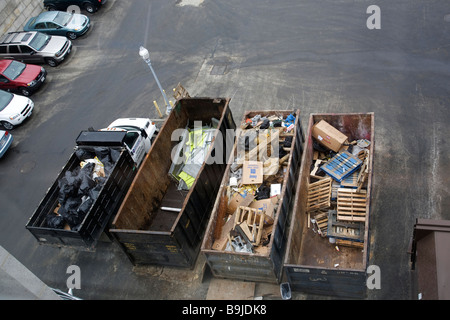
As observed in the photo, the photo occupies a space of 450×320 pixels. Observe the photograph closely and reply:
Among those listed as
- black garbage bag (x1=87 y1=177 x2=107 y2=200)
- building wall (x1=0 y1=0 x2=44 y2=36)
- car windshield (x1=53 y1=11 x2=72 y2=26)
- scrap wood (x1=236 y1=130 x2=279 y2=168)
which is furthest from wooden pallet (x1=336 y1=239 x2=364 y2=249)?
building wall (x1=0 y1=0 x2=44 y2=36)

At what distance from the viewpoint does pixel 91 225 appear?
1155cm

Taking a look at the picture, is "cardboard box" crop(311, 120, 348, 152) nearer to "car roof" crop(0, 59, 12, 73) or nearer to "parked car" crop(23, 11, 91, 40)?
"car roof" crop(0, 59, 12, 73)

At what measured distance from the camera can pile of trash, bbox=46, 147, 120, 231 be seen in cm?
1188

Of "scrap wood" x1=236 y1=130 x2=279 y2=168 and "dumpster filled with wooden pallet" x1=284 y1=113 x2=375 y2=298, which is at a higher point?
"scrap wood" x1=236 y1=130 x2=279 y2=168

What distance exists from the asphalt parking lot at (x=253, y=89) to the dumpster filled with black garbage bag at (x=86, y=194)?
157 centimetres

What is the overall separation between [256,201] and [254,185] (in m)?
0.62

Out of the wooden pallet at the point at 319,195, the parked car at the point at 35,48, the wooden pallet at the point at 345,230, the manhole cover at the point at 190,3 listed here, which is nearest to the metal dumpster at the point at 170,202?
the wooden pallet at the point at 319,195

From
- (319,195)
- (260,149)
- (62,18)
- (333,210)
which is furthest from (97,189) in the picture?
(62,18)

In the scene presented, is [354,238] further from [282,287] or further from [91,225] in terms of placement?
[91,225]

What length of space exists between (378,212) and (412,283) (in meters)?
2.38

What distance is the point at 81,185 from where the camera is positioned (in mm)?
12359

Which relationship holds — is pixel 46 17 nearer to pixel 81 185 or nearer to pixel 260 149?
pixel 81 185

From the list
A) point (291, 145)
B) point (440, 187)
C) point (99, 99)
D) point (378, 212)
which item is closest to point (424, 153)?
point (440, 187)

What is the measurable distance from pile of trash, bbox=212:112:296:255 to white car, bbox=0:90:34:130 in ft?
36.0
